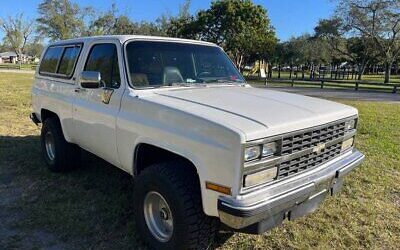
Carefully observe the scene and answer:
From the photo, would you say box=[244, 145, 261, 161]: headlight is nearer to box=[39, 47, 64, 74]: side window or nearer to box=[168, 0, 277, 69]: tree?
box=[39, 47, 64, 74]: side window

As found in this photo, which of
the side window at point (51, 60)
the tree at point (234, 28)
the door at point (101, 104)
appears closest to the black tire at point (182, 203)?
the door at point (101, 104)

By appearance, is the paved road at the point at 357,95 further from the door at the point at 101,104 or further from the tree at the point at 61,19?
the tree at the point at 61,19

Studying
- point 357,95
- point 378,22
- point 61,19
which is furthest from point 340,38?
point 61,19

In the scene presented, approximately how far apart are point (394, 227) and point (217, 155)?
8.47 ft

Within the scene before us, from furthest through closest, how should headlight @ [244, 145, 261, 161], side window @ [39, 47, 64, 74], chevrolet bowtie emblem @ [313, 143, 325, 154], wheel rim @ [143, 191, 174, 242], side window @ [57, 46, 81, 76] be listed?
1. side window @ [39, 47, 64, 74]
2. side window @ [57, 46, 81, 76]
3. wheel rim @ [143, 191, 174, 242]
4. chevrolet bowtie emblem @ [313, 143, 325, 154]
5. headlight @ [244, 145, 261, 161]

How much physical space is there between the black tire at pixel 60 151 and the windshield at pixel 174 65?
79.5 inches

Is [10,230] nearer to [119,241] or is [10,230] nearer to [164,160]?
[119,241]

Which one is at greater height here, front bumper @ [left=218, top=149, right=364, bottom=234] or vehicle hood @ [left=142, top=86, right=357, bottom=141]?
vehicle hood @ [left=142, top=86, right=357, bottom=141]

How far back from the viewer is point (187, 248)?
127 inches

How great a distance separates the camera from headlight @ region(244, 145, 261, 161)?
278 centimetres

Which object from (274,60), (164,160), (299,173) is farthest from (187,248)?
(274,60)

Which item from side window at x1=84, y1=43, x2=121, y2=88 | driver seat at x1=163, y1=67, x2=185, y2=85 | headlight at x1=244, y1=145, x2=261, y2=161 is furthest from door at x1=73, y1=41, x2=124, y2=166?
headlight at x1=244, y1=145, x2=261, y2=161

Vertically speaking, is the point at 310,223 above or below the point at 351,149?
below

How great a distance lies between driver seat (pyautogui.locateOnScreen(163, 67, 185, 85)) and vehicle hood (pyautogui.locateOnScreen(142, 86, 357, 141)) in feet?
0.56
